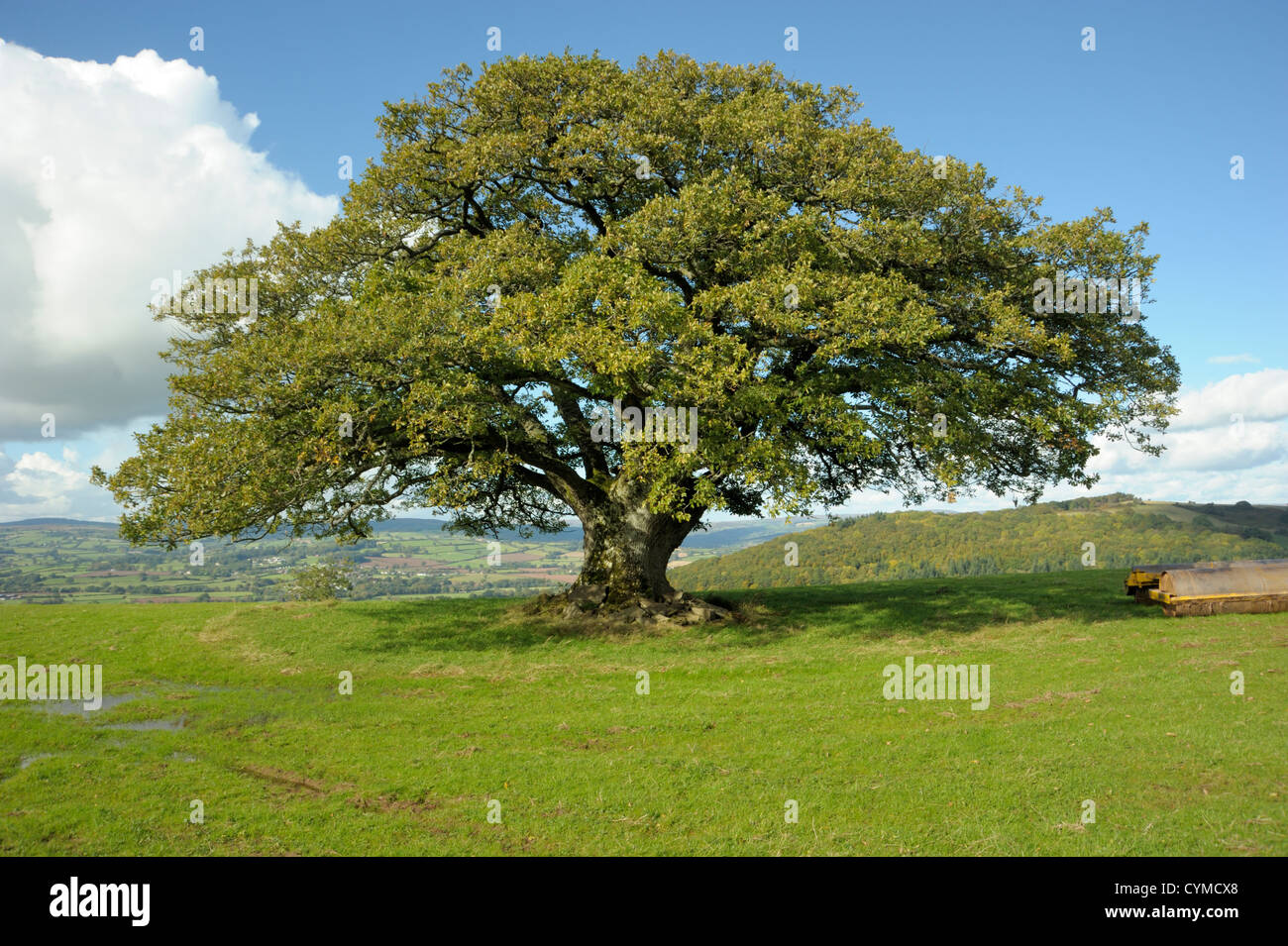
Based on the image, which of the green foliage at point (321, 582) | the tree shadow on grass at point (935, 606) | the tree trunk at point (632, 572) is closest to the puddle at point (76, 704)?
the tree trunk at point (632, 572)

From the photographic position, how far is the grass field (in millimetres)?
7848

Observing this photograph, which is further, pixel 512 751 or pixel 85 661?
pixel 85 661

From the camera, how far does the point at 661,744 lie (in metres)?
11.5

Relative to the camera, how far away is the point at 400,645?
20.2 metres

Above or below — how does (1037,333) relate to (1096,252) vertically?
below

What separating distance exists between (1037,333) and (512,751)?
50.9ft

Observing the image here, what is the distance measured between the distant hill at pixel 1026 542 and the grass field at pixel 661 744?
29.0 meters

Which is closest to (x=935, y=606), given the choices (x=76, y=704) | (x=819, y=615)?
(x=819, y=615)

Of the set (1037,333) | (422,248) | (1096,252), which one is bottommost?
(1037,333)

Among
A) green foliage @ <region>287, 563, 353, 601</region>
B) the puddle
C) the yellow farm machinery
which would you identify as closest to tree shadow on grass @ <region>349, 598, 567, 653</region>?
the puddle

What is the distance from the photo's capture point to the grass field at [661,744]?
7.85 m

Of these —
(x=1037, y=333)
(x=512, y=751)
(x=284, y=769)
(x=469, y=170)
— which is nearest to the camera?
(x=284, y=769)
